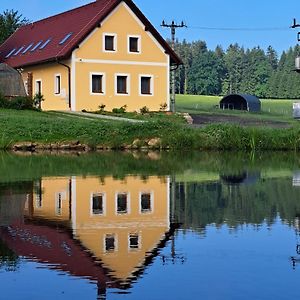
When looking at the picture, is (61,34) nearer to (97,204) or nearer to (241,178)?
(241,178)

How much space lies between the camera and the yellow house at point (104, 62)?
4853 centimetres

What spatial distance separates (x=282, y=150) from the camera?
112ft

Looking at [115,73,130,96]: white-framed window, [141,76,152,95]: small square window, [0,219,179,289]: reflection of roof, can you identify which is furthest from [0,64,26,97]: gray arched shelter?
[0,219,179,289]: reflection of roof

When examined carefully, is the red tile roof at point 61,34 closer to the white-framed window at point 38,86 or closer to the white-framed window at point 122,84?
the white-framed window at point 38,86

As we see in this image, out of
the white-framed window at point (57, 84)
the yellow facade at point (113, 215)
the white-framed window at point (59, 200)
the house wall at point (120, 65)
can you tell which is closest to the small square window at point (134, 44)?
the house wall at point (120, 65)

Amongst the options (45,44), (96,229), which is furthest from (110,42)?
(96,229)

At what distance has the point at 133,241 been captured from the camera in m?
10.5

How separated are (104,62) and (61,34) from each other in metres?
4.33

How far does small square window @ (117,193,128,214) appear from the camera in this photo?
1370 centimetres

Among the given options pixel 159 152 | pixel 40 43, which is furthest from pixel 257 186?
pixel 40 43

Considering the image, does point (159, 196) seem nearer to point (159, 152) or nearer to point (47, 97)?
point (159, 152)

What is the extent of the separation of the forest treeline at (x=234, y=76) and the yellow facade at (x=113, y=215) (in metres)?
127

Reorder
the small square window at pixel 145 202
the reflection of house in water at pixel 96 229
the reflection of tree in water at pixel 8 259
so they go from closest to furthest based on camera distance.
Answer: the reflection of tree in water at pixel 8 259
the reflection of house in water at pixel 96 229
the small square window at pixel 145 202

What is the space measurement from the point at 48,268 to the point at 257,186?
10.3m
